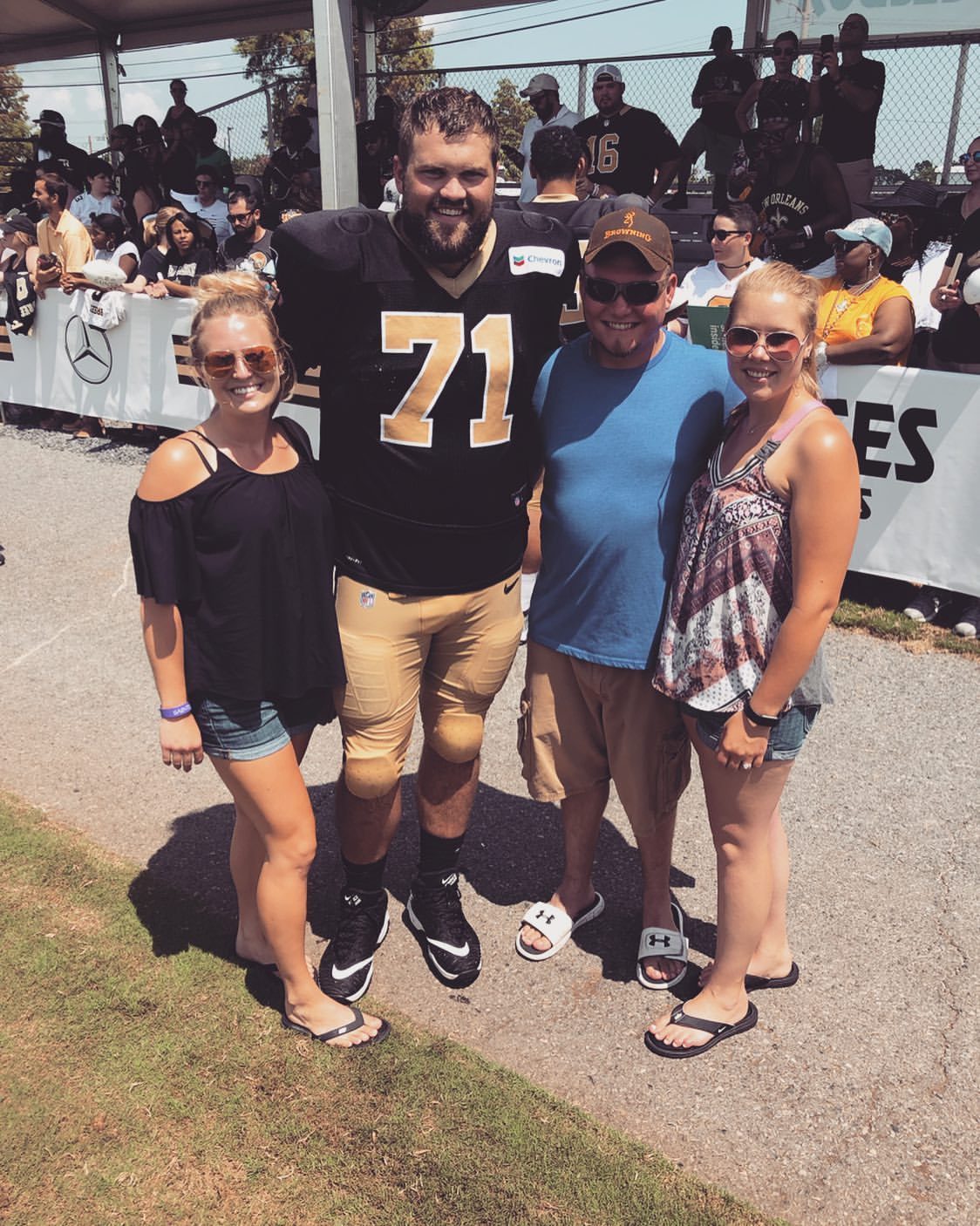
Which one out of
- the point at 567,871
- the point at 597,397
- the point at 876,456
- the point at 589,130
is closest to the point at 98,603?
the point at 567,871

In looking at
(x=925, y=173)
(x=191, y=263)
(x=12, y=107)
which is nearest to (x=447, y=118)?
(x=191, y=263)

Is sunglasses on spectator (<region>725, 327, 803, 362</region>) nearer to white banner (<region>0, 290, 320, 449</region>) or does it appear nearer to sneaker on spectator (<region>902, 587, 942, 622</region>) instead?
sneaker on spectator (<region>902, 587, 942, 622</region>)

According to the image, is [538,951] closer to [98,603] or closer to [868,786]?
[868,786]

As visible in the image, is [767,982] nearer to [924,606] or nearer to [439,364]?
[439,364]

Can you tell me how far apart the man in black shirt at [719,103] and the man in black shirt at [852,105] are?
1164 millimetres

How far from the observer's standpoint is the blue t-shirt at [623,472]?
243 cm

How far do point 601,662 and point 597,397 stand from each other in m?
0.67

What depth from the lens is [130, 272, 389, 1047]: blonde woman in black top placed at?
2.22m

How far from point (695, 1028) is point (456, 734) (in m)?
1.01

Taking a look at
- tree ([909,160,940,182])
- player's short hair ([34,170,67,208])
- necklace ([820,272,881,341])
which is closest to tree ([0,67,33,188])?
player's short hair ([34,170,67,208])

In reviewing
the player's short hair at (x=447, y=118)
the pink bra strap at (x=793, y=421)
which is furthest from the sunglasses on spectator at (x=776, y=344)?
the player's short hair at (x=447, y=118)

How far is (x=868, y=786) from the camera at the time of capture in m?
3.86

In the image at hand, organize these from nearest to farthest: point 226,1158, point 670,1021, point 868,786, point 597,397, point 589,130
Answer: point 226,1158 → point 597,397 → point 670,1021 → point 868,786 → point 589,130

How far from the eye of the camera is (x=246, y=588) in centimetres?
229
